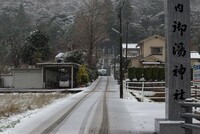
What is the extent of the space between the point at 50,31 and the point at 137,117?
98300 mm

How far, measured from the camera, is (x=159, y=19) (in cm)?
12350

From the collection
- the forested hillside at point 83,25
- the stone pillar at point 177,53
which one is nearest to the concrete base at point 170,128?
the stone pillar at point 177,53

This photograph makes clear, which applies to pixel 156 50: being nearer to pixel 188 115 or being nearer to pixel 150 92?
pixel 150 92

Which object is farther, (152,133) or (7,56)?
(7,56)

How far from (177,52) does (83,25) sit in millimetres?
71625

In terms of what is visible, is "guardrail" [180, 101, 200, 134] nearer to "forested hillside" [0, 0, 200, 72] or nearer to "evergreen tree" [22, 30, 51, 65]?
"forested hillside" [0, 0, 200, 72]

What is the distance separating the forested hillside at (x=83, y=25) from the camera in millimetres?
83875

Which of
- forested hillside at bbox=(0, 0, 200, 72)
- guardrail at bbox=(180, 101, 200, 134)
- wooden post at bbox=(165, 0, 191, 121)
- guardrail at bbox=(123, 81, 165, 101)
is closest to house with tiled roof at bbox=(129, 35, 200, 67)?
forested hillside at bbox=(0, 0, 200, 72)

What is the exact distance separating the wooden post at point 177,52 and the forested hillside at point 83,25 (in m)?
28.9

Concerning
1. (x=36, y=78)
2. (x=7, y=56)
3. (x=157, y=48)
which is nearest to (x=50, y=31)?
(x=7, y=56)

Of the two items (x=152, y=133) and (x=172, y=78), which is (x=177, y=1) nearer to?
(x=172, y=78)

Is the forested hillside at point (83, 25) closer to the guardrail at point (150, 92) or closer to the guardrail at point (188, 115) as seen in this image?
the guardrail at point (150, 92)

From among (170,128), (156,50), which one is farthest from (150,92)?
(156,50)

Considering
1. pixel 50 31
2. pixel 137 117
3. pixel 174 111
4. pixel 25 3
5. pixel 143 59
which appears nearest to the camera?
pixel 174 111
